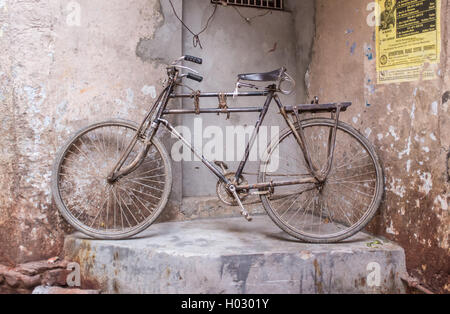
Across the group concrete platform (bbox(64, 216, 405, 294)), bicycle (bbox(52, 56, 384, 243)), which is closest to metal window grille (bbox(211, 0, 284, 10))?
bicycle (bbox(52, 56, 384, 243))

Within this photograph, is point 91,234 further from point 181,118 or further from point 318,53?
point 318,53

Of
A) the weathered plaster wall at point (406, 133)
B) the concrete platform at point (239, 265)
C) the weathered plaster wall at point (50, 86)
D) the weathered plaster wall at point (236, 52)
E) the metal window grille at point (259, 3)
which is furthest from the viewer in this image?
the metal window grille at point (259, 3)

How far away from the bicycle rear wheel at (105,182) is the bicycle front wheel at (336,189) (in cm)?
95

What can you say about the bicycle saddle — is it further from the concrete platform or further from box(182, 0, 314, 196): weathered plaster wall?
the concrete platform

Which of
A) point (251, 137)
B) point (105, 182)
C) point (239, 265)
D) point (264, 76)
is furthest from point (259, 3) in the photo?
point (239, 265)

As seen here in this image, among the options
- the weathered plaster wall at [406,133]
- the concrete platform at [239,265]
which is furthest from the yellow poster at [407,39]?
the concrete platform at [239,265]

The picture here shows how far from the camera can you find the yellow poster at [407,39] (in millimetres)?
2506

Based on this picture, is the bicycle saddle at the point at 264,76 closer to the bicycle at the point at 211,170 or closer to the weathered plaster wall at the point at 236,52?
the bicycle at the point at 211,170

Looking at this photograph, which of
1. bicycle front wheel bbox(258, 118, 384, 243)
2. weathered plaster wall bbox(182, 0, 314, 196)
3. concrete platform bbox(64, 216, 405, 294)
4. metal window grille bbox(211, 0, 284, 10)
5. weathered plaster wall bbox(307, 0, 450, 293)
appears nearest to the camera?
weathered plaster wall bbox(307, 0, 450, 293)

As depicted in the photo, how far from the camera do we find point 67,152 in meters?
3.06

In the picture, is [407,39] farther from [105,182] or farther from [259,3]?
[105,182]

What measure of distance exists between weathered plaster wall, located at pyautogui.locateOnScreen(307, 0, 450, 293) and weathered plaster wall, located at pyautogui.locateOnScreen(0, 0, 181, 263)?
180cm

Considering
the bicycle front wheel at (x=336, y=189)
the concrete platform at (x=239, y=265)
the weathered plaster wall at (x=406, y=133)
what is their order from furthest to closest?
the bicycle front wheel at (x=336, y=189) → the concrete platform at (x=239, y=265) → the weathered plaster wall at (x=406, y=133)

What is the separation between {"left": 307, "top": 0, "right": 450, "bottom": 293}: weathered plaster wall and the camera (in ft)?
8.07
